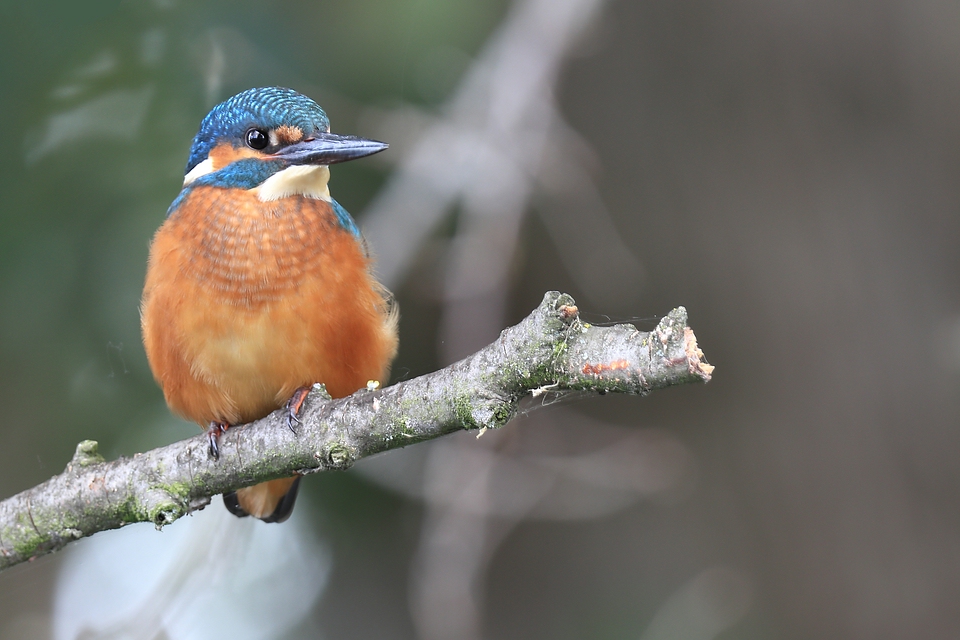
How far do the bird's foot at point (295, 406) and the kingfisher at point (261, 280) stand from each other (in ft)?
0.04

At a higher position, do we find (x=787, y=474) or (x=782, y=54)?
(x=782, y=54)

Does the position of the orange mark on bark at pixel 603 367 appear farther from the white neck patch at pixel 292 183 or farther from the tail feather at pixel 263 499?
the tail feather at pixel 263 499

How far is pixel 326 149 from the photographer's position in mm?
2500

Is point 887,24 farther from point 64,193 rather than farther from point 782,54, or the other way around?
point 64,193

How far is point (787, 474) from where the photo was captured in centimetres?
334

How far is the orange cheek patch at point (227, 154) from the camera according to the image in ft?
8.61

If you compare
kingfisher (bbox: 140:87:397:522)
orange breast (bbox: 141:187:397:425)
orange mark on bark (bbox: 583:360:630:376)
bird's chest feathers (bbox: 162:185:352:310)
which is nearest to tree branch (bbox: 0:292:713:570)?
orange mark on bark (bbox: 583:360:630:376)

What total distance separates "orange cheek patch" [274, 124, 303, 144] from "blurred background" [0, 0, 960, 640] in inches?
26.7

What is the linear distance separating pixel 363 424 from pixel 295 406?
14.4 inches

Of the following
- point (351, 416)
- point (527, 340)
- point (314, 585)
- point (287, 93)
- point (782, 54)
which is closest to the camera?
point (527, 340)

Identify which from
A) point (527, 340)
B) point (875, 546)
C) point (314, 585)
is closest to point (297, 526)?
point (314, 585)

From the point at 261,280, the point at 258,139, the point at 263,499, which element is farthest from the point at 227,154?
the point at 263,499

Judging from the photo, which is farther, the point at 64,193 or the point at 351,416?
the point at 64,193

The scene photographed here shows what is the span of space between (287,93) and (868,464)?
2380mm
